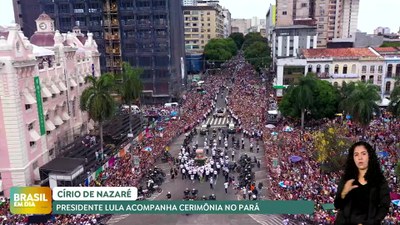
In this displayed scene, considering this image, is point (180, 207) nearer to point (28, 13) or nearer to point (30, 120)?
point (30, 120)

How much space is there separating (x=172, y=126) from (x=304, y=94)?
1608 cm

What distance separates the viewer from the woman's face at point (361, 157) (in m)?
4.88

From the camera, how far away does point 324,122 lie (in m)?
47.1

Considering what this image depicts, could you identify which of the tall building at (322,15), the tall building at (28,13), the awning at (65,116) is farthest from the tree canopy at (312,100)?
the tall building at (28,13)

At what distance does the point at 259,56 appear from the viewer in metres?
95.1

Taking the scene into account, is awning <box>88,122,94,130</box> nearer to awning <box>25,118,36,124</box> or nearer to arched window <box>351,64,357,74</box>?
awning <box>25,118,36,124</box>

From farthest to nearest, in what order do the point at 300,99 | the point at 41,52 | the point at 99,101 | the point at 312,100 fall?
the point at 312,100 < the point at 300,99 < the point at 41,52 < the point at 99,101

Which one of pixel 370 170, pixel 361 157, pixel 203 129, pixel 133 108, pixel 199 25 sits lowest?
pixel 203 129

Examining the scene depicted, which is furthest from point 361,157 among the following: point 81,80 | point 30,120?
point 81,80

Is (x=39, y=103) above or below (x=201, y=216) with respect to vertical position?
above

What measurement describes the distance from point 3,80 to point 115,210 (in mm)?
16300

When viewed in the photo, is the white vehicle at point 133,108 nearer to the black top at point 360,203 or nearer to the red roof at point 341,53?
the red roof at point 341,53

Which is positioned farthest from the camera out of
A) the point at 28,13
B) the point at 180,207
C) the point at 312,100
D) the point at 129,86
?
the point at 28,13

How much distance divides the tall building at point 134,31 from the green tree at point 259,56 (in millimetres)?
33453
